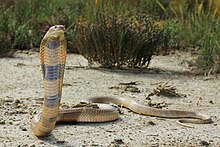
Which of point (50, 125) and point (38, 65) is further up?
point (50, 125)

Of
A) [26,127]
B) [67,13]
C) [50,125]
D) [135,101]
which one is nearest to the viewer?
[50,125]

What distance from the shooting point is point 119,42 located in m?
10.7

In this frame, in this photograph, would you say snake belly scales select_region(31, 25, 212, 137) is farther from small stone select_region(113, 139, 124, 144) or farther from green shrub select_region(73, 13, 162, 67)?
green shrub select_region(73, 13, 162, 67)

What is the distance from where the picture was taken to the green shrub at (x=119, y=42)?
35.2 feet

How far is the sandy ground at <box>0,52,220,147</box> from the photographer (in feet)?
20.1

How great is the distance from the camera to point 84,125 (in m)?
6.69

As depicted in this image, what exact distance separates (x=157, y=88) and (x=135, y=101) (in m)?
0.84

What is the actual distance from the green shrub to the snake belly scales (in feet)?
9.95

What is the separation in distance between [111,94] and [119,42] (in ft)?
7.28

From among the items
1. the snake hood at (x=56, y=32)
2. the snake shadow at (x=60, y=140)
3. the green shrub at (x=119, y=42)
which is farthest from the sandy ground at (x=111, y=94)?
the snake hood at (x=56, y=32)

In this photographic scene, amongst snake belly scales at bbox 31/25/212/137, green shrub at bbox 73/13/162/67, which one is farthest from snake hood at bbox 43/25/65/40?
green shrub at bbox 73/13/162/67

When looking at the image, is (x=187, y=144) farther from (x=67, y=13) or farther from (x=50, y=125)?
(x=67, y=13)

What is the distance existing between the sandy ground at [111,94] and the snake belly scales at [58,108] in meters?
0.08

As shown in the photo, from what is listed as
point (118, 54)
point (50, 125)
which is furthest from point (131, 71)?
point (50, 125)
